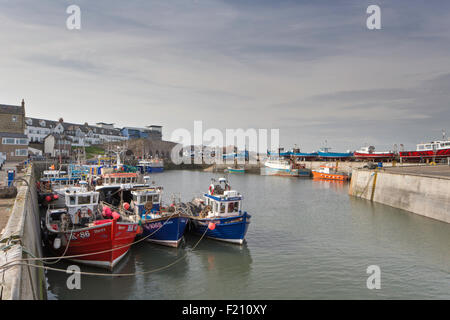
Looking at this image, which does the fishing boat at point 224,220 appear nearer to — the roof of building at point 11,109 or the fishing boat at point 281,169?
the roof of building at point 11,109

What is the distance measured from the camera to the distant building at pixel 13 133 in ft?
183

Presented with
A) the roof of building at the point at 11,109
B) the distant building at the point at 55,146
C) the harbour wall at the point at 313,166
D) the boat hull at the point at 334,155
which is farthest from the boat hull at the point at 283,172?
the roof of building at the point at 11,109

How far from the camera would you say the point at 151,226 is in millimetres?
21234

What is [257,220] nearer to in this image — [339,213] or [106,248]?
[339,213]

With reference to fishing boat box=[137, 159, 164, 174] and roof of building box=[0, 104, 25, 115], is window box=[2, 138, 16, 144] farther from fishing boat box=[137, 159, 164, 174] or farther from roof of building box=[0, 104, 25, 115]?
fishing boat box=[137, 159, 164, 174]

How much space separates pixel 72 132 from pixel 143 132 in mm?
43542

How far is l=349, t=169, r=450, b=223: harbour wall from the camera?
1173 inches

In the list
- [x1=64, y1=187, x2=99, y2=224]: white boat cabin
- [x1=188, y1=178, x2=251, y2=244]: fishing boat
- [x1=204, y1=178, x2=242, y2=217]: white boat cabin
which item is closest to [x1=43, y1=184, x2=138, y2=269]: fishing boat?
[x1=64, y1=187, x2=99, y2=224]: white boat cabin

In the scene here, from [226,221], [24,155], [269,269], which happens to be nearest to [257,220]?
[226,221]

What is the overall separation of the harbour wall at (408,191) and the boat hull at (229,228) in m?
21.0

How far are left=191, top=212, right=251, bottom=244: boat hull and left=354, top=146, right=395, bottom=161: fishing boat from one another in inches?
3035

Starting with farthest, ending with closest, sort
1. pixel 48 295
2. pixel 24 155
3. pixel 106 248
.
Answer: pixel 24 155 → pixel 106 248 → pixel 48 295

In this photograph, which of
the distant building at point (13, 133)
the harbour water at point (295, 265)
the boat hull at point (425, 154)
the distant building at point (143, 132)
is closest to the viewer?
the harbour water at point (295, 265)
